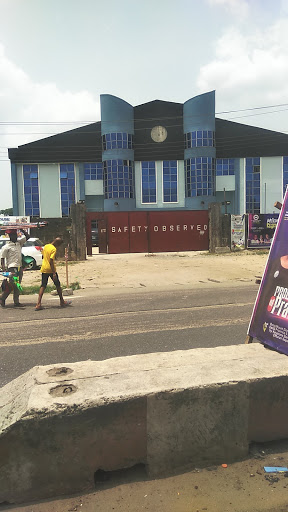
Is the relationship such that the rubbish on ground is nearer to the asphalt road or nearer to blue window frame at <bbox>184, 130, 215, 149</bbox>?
Result: the asphalt road

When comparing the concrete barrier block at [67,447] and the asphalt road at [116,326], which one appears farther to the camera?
the asphalt road at [116,326]

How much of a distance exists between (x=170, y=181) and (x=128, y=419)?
42.2m

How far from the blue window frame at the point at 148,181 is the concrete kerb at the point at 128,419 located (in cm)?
4093

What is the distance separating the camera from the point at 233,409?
2736 millimetres

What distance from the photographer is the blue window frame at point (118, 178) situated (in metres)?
42.0

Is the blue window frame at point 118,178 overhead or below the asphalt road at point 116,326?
overhead

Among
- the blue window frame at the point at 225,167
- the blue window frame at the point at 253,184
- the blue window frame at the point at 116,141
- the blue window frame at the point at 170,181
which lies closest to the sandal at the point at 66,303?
the blue window frame at the point at 170,181

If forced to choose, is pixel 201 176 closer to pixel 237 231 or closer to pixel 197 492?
pixel 237 231

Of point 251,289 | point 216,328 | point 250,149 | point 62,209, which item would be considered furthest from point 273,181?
point 216,328

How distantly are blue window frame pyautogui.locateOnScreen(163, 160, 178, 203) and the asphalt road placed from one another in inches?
1353

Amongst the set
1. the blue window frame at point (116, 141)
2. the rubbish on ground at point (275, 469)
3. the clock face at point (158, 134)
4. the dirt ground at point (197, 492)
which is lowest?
the dirt ground at point (197, 492)

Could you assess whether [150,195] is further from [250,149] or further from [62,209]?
[250,149]

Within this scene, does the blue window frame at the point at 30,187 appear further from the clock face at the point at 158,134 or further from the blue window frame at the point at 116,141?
the clock face at the point at 158,134

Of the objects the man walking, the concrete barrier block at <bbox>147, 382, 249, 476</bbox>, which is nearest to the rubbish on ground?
the concrete barrier block at <bbox>147, 382, 249, 476</bbox>
